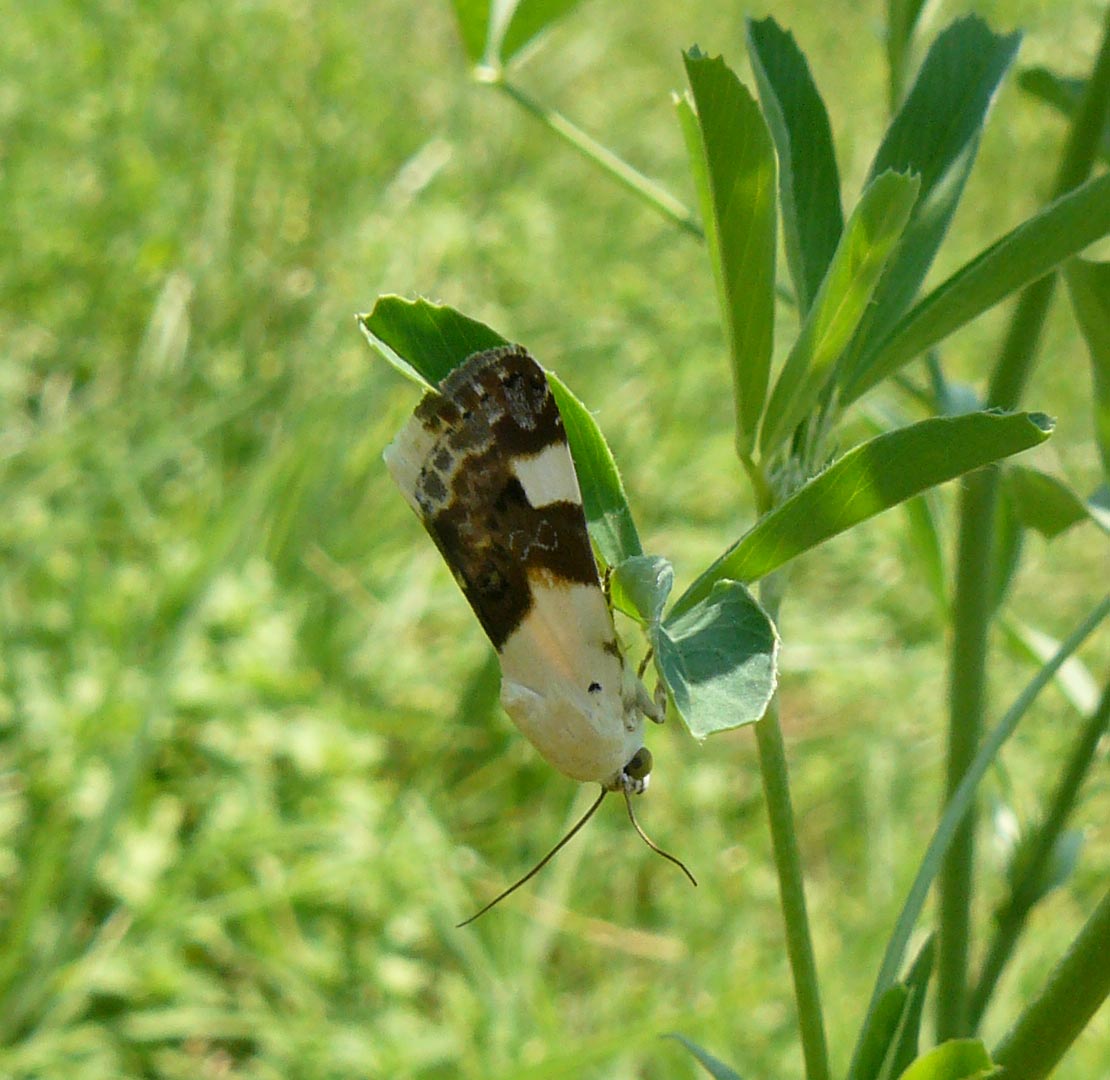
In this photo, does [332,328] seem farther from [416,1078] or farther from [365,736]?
[416,1078]

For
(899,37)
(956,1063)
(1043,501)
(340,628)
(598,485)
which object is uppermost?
(899,37)

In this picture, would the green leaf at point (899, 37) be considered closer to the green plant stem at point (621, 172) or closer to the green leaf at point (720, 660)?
the green plant stem at point (621, 172)

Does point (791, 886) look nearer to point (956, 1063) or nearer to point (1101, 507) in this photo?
point (956, 1063)

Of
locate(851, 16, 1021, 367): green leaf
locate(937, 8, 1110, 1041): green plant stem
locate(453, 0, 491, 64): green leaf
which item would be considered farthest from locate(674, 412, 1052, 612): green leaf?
locate(453, 0, 491, 64): green leaf

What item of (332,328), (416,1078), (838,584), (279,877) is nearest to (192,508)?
(332,328)

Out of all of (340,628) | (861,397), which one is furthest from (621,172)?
(340,628)

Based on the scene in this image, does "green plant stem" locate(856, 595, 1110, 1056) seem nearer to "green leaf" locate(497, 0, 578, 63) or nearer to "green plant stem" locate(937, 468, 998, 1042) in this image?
"green plant stem" locate(937, 468, 998, 1042)
